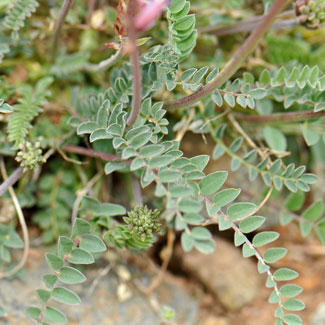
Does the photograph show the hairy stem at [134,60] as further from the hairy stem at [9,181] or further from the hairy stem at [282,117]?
the hairy stem at [282,117]

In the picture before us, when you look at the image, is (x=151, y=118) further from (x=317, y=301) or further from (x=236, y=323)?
(x=317, y=301)

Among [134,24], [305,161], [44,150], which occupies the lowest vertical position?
[305,161]

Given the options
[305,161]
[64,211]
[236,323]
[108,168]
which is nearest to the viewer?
[108,168]

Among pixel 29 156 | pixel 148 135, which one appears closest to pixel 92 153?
pixel 29 156

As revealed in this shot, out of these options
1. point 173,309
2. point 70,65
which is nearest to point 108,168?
point 70,65

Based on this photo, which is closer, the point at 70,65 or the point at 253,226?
the point at 253,226

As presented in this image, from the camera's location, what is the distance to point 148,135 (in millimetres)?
1307

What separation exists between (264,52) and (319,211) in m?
0.78

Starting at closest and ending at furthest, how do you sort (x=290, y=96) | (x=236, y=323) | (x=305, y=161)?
(x=290, y=96) < (x=236, y=323) < (x=305, y=161)

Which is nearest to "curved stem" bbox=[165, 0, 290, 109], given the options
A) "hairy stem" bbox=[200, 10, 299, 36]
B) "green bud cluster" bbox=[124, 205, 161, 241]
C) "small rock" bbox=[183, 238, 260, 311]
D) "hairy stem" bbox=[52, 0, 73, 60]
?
"green bud cluster" bbox=[124, 205, 161, 241]

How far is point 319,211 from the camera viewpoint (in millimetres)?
1704

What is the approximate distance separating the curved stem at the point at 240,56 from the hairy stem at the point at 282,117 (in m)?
0.48

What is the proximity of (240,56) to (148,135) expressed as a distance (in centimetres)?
34

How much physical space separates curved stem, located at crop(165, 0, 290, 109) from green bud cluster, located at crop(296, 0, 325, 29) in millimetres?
513
